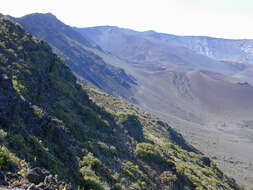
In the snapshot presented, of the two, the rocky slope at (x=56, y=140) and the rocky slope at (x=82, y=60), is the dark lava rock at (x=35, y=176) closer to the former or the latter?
the rocky slope at (x=56, y=140)

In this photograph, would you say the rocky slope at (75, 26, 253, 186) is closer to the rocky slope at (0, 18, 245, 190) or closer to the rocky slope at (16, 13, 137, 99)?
the rocky slope at (16, 13, 137, 99)

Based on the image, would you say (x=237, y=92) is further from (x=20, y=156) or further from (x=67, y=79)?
(x=20, y=156)

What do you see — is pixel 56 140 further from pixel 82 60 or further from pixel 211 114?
pixel 82 60

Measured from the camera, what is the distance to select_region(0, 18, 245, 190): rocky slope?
10.2 meters

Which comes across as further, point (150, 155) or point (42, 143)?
point (150, 155)

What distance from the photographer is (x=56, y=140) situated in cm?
1355

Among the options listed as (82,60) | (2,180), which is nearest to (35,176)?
(2,180)

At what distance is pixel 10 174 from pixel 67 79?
22068 mm

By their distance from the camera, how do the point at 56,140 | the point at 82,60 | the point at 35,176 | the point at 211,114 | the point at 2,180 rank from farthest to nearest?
1. the point at 82,60
2. the point at 211,114
3. the point at 56,140
4. the point at 35,176
5. the point at 2,180

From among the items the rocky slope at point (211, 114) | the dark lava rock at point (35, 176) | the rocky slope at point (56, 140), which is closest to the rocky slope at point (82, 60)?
the rocky slope at point (211, 114)

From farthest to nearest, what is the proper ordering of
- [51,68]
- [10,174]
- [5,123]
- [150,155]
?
[51,68] → [150,155] → [5,123] → [10,174]

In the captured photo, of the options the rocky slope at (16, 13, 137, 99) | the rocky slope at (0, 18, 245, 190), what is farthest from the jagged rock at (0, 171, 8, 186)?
the rocky slope at (16, 13, 137, 99)

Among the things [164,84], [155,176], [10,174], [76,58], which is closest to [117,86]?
[76,58]

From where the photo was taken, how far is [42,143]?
40.3ft
